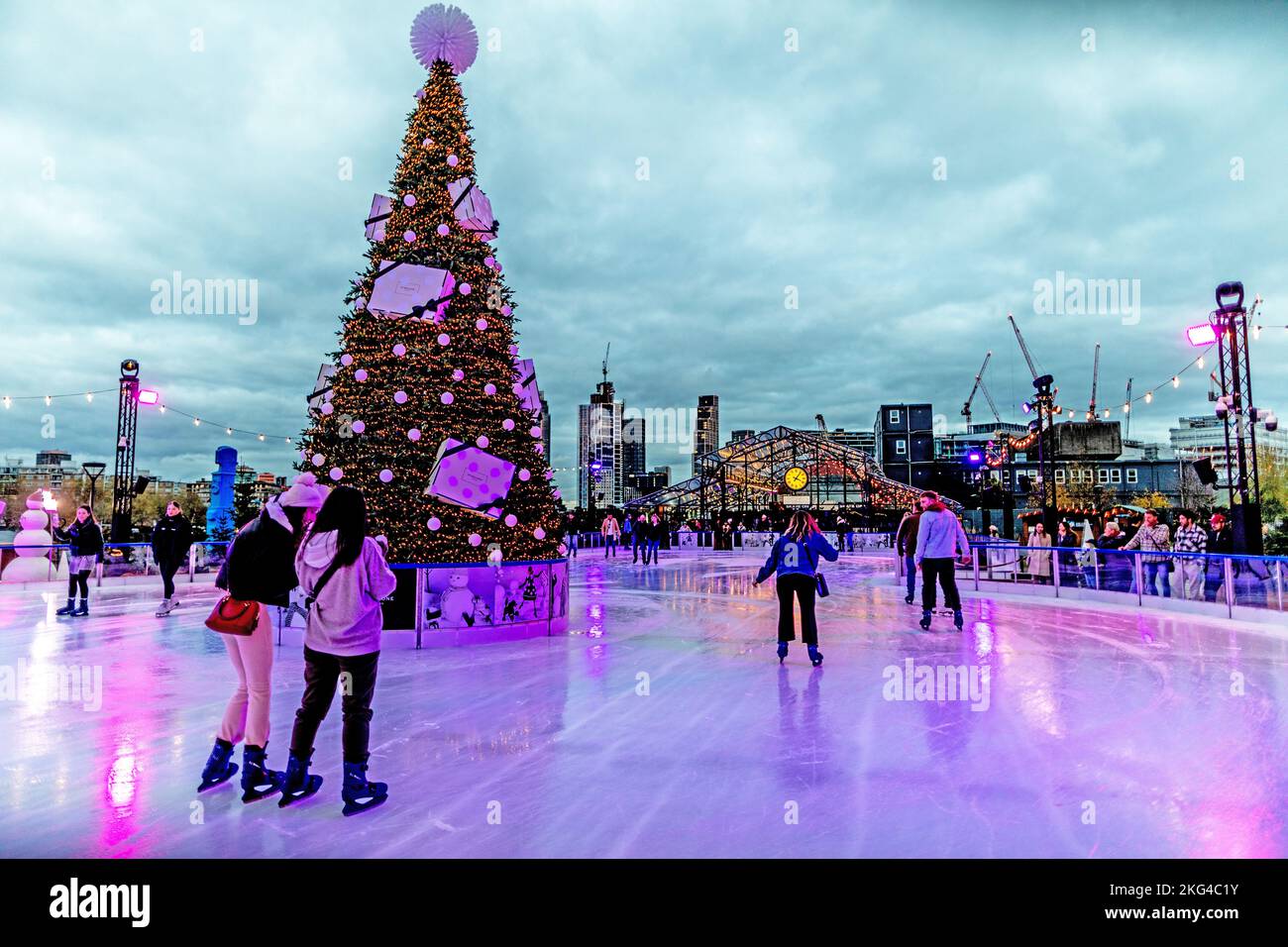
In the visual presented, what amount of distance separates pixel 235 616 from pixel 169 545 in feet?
28.3

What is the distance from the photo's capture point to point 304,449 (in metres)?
7.89

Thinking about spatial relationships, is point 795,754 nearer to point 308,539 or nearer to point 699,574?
point 308,539

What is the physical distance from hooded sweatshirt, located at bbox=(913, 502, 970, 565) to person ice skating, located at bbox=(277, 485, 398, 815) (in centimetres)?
701

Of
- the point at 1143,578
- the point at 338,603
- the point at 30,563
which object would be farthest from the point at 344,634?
the point at 30,563

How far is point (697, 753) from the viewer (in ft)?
12.5

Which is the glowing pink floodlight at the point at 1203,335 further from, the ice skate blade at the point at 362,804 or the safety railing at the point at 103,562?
the safety railing at the point at 103,562

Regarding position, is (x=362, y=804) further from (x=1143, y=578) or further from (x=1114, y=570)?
(x=1114, y=570)

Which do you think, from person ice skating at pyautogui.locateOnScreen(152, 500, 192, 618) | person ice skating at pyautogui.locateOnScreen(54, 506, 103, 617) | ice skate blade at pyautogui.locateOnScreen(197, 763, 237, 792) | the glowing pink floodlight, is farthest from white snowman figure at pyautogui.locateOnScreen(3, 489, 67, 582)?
the glowing pink floodlight

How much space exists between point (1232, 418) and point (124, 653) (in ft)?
56.9

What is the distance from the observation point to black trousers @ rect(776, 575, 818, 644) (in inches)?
246

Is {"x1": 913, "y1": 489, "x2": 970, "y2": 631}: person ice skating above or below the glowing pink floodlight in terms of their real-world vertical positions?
below

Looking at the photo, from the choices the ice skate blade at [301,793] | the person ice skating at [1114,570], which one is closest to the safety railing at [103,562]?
the ice skate blade at [301,793]

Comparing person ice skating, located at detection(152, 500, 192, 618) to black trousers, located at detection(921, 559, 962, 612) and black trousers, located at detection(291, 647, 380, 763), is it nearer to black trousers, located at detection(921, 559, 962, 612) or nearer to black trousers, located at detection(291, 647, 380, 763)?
black trousers, located at detection(291, 647, 380, 763)

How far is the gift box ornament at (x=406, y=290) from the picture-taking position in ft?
26.1
